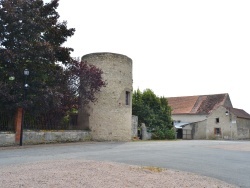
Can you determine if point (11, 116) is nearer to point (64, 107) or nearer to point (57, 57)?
point (64, 107)

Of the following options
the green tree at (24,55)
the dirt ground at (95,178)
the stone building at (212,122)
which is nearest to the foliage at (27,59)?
the green tree at (24,55)

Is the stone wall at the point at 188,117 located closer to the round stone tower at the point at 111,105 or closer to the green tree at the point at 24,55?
the round stone tower at the point at 111,105

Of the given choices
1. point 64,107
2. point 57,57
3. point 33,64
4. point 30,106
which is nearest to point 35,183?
point 30,106

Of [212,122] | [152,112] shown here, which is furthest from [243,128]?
[152,112]

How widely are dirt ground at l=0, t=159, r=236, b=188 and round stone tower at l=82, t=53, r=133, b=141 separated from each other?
544 inches

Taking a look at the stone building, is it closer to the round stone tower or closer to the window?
the window

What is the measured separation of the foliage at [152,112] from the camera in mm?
31859

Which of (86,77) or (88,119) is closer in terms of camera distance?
(86,77)

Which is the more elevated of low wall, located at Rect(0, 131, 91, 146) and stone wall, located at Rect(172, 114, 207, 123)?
stone wall, located at Rect(172, 114, 207, 123)

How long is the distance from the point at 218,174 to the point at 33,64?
1214 cm

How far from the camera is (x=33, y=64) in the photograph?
16469 mm

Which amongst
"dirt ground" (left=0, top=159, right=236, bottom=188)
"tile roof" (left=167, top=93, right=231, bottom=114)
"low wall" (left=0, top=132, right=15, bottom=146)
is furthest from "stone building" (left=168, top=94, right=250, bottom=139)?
"dirt ground" (left=0, top=159, right=236, bottom=188)

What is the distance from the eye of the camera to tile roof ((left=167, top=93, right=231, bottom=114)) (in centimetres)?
4378

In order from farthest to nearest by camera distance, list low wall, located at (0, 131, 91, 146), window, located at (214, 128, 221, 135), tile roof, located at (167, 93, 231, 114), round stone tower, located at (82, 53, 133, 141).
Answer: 1. tile roof, located at (167, 93, 231, 114)
2. window, located at (214, 128, 221, 135)
3. round stone tower, located at (82, 53, 133, 141)
4. low wall, located at (0, 131, 91, 146)
